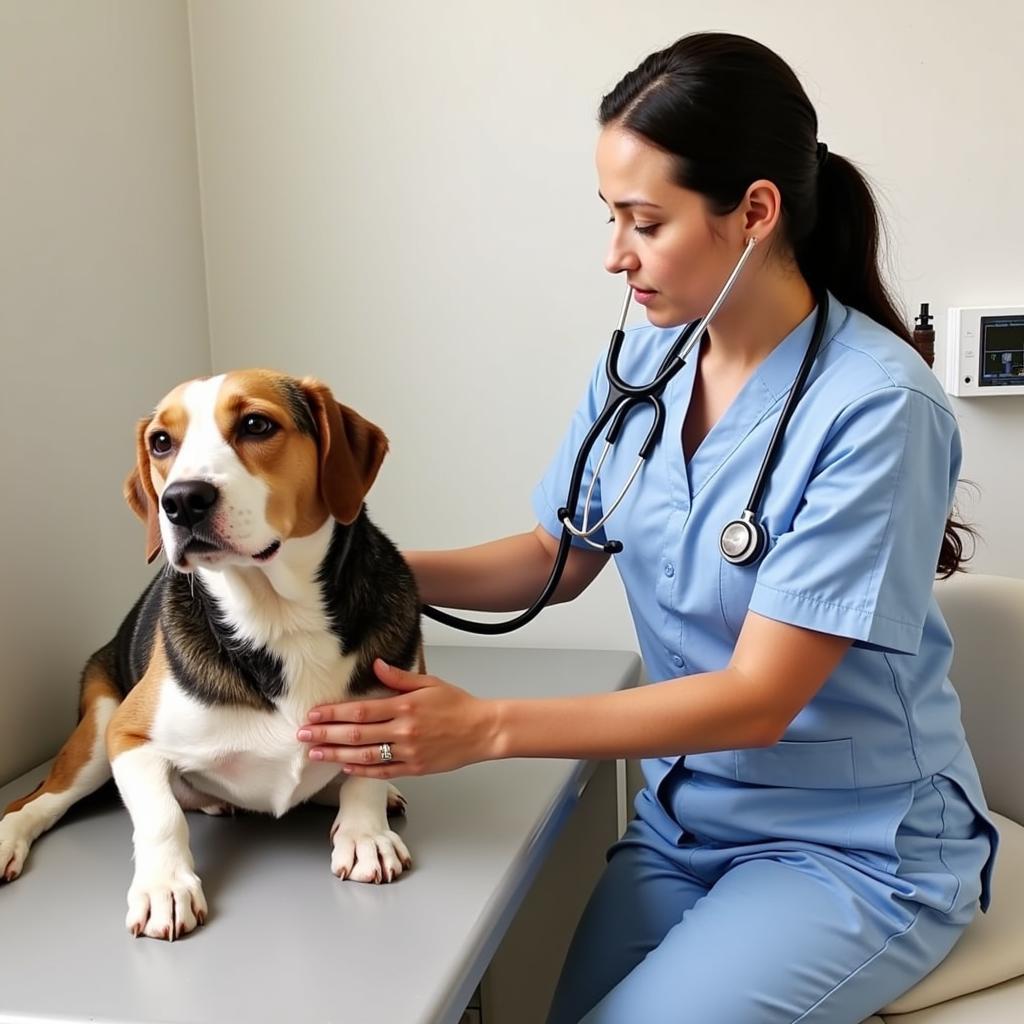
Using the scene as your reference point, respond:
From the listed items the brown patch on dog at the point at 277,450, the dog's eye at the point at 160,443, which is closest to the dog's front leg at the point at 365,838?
the brown patch on dog at the point at 277,450

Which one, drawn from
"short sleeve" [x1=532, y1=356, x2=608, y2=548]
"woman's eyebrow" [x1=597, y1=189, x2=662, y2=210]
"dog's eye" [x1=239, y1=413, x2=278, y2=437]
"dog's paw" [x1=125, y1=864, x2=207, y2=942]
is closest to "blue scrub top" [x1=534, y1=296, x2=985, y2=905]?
"short sleeve" [x1=532, y1=356, x2=608, y2=548]

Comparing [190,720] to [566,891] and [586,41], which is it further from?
[586,41]

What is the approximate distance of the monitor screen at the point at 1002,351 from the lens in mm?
1590

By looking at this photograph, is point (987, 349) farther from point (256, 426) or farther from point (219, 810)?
point (219, 810)

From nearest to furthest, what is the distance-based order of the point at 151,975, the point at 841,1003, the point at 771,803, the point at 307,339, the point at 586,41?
the point at 151,975 → the point at 841,1003 → the point at 771,803 → the point at 586,41 → the point at 307,339

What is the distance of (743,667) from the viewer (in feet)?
3.51

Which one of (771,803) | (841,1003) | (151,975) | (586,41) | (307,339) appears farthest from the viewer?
(307,339)

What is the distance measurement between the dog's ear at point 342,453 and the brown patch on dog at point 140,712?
0.79 ft

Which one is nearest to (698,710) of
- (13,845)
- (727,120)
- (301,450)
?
(301,450)

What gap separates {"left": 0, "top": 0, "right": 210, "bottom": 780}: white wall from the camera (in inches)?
53.6

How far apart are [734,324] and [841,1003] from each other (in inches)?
27.8

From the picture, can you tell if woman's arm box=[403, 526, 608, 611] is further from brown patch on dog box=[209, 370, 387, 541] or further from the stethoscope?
brown patch on dog box=[209, 370, 387, 541]

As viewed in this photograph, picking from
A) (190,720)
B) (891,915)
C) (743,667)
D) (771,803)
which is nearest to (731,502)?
(743,667)

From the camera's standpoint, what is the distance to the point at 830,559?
3.44 feet
